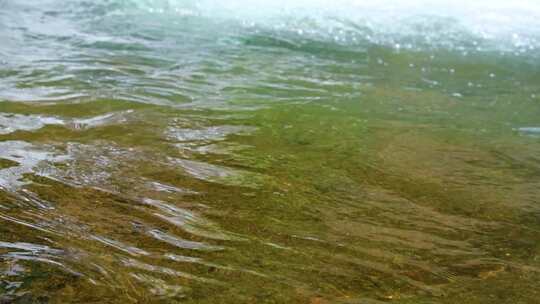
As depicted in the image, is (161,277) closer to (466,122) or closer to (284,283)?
(284,283)

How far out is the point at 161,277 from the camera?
212cm

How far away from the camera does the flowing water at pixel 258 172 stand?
2.19m

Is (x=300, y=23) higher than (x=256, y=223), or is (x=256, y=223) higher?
(x=300, y=23)

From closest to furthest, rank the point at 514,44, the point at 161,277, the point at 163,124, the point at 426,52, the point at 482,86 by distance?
1. the point at 161,277
2. the point at 163,124
3. the point at 482,86
4. the point at 426,52
5. the point at 514,44

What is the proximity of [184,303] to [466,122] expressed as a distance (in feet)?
11.0

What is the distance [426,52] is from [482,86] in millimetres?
1528

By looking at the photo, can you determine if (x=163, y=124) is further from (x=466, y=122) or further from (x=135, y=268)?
(x=466, y=122)

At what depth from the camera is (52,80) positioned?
4.96 metres

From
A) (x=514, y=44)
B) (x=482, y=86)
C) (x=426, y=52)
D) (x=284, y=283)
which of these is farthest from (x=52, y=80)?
(x=514, y=44)

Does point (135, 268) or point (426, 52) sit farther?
point (426, 52)

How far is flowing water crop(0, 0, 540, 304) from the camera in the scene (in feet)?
7.19

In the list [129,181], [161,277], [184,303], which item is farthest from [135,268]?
[129,181]

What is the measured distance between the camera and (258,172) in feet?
10.6

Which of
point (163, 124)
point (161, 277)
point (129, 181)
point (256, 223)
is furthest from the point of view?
point (163, 124)
